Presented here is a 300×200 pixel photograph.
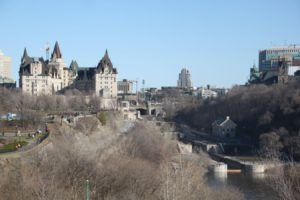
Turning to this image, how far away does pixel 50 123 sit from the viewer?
29719 mm

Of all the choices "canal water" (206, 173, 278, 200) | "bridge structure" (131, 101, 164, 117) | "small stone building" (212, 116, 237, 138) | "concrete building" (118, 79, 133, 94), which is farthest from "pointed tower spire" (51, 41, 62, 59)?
"canal water" (206, 173, 278, 200)

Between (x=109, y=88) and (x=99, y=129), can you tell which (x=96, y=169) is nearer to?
(x=99, y=129)

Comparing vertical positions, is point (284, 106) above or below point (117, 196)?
above

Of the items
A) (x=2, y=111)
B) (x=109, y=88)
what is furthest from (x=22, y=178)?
(x=109, y=88)

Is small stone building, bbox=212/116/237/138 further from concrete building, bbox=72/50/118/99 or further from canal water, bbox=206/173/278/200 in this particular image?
concrete building, bbox=72/50/118/99

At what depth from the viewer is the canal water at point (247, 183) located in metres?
21.3

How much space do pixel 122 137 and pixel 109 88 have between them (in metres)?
27.1

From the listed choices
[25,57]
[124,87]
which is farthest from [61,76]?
[124,87]

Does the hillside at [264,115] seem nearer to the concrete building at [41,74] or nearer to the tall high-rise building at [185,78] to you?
the concrete building at [41,74]

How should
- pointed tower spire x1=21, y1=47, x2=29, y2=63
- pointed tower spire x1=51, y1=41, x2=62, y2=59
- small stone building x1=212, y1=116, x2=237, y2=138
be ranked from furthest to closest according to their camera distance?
1. pointed tower spire x1=51, y1=41, x2=62, y2=59
2. pointed tower spire x1=21, y1=47, x2=29, y2=63
3. small stone building x1=212, y1=116, x2=237, y2=138

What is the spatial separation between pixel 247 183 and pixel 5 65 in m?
78.9

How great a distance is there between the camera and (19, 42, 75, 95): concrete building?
5119cm

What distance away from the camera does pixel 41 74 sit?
169 feet

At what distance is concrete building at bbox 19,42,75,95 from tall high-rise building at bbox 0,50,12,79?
3832cm
